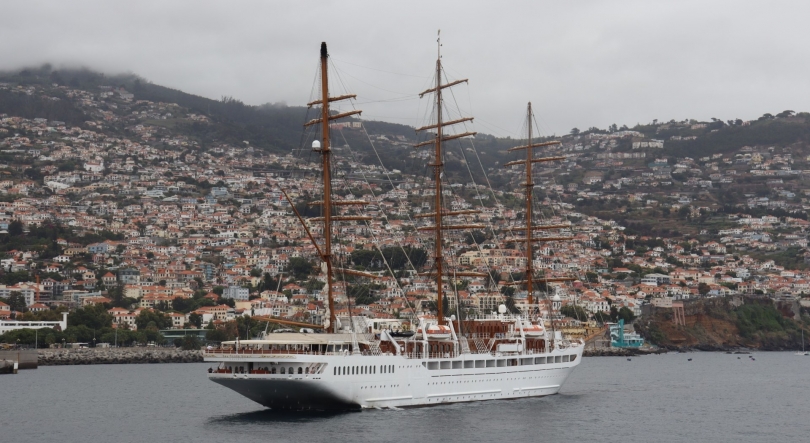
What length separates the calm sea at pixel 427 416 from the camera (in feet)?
125

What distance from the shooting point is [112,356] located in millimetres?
88188

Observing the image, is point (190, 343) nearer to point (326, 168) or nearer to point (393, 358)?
point (326, 168)

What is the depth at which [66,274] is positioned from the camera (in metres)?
124

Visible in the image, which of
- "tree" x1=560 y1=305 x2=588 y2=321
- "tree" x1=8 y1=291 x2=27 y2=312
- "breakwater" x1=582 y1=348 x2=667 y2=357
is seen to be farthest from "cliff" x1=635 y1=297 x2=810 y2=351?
"tree" x1=8 y1=291 x2=27 y2=312

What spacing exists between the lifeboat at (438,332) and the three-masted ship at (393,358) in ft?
0.13

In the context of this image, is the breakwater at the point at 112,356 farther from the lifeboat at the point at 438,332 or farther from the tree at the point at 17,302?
the lifeboat at the point at 438,332

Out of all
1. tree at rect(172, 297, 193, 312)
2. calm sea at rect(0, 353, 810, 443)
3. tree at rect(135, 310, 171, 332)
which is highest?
tree at rect(172, 297, 193, 312)

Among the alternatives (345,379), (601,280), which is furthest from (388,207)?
(345,379)

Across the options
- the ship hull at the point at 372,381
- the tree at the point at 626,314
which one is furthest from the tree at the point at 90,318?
the ship hull at the point at 372,381

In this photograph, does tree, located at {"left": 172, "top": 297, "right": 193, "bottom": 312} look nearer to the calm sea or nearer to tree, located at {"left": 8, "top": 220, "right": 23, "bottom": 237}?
tree, located at {"left": 8, "top": 220, "right": 23, "bottom": 237}

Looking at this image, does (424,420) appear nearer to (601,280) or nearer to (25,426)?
(25,426)

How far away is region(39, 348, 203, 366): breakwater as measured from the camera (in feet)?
281

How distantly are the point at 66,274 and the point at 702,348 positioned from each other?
69.5m

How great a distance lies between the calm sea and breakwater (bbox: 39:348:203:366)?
60.0 feet
